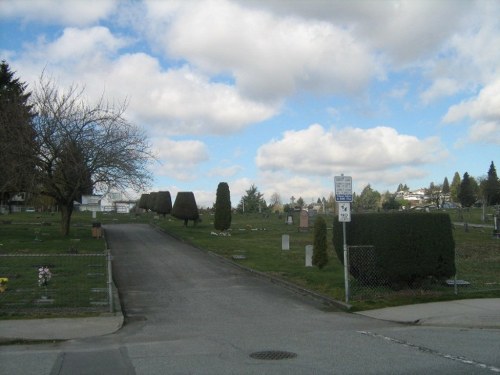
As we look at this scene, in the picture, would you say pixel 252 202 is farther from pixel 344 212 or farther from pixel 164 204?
pixel 344 212

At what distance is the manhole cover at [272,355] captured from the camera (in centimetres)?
797

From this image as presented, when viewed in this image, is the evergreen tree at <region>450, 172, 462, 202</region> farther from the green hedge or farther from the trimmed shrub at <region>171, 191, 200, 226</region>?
Answer: the green hedge

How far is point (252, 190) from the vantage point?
101 m

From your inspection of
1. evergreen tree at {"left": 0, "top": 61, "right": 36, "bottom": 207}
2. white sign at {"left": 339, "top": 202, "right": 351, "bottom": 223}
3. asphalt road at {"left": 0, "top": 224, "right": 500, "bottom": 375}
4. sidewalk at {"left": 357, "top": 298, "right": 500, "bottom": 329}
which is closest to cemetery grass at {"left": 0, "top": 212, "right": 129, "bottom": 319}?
asphalt road at {"left": 0, "top": 224, "right": 500, "bottom": 375}

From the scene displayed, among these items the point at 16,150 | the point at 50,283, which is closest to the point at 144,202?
the point at 16,150

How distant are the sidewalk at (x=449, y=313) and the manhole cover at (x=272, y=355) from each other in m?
3.97

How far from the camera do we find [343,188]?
13.6m

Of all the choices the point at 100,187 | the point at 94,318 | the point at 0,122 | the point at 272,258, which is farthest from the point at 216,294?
the point at 0,122

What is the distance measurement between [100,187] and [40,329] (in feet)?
75.3

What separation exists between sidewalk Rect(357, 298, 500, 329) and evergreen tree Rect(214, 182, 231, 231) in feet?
90.9

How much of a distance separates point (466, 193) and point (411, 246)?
98.1 metres

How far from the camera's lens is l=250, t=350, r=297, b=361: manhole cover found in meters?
7.97

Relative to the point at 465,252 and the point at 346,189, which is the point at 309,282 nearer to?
the point at 346,189

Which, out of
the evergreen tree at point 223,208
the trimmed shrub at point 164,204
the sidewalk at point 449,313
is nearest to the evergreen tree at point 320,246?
the sidewalk at point 449,313
